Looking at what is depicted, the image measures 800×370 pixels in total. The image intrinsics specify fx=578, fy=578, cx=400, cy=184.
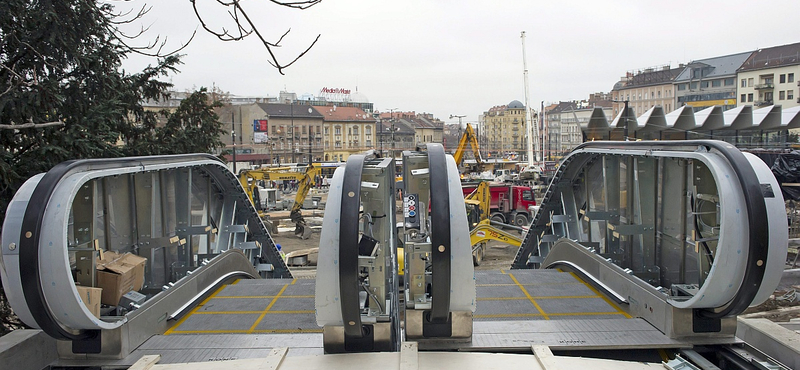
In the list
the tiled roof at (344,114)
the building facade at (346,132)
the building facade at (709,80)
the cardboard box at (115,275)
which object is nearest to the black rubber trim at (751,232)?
the cardboard box at (115,275)

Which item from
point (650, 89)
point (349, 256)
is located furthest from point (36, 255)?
point (650, 89)

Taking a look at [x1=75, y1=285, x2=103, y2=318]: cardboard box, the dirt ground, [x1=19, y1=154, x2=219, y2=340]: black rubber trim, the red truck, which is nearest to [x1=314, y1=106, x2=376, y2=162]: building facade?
the dirt ground

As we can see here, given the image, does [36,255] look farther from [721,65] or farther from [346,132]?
[721,65]

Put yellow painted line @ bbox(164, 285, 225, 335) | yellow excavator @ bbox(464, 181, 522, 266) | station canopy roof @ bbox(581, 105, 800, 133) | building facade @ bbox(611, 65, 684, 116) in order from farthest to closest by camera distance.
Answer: building facade @ bbox(611, 65, 684, 116) < station canopy roof @ bbox(581, 105, 800, 133) < yellow excavator @ bbox(464, 181, 522, 266) < yellow painted line @ bbox(164, 285, 225, 335)

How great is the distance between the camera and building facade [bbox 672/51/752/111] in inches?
2997

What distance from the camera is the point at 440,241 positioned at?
4.59 metres

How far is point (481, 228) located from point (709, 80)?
73525 millimetres

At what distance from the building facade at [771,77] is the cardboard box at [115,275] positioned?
70999mm

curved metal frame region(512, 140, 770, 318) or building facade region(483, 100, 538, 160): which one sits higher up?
building facade region(483, 100, 538, 160)

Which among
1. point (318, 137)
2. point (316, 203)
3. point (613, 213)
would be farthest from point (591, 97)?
point (613, 213)

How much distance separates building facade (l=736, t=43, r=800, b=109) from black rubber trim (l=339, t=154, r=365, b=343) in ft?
233

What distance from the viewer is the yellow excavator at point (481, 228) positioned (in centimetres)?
2045

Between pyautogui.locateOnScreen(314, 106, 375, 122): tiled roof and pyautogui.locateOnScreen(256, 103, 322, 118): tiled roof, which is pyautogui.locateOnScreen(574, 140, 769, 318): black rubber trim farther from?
pyautogui.locateOnScreen(314, 106, 375, 122): tiled roof

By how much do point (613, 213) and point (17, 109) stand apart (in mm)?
10248
